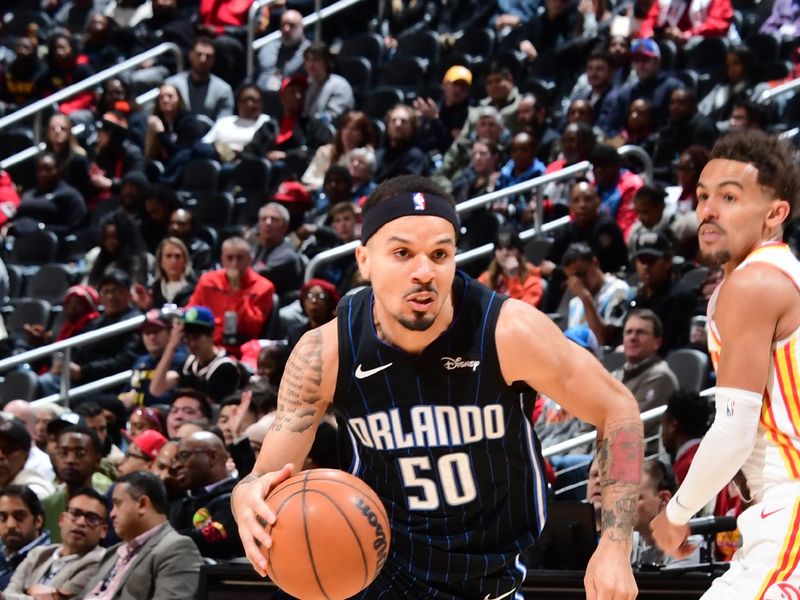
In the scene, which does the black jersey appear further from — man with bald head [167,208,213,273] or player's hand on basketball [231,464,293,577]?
man with bald head [167,208,213,273]

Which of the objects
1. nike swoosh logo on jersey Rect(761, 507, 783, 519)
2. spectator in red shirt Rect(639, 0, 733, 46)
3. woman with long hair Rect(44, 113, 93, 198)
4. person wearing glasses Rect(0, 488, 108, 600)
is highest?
spectator in red shirt Rect(639, 0, 733, 46)

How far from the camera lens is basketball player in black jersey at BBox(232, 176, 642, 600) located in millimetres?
4047

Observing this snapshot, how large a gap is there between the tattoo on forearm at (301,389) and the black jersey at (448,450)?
2.7 inches

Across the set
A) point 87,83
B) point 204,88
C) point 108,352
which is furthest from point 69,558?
point 87,83

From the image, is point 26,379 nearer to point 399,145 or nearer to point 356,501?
point 399,145

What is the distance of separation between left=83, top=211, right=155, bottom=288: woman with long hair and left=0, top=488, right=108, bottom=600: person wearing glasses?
4.42 m

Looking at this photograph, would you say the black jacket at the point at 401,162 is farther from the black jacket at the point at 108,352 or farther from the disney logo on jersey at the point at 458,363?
the disney logo on jersey at the point at 458,363

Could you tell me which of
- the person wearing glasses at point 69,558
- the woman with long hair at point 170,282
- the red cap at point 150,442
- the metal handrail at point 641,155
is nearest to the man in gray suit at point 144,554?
the person wearing glasses at point 69,558

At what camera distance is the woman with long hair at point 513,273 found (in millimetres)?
9938

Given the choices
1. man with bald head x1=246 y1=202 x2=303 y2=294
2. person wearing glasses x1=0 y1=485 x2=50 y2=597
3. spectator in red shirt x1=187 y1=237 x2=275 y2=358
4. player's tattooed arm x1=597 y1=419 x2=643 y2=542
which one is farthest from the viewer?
man with bald head x1=246 y1=202 x2=303 y2=294

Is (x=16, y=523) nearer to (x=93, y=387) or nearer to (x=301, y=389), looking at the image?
(x=93, y=387)

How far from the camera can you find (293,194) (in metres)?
12.3

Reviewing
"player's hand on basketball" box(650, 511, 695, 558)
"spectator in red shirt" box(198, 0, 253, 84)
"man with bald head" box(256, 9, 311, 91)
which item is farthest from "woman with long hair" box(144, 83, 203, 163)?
"player's hand on basketball" box(650, 511, 695, 558)

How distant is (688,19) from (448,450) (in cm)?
1034
